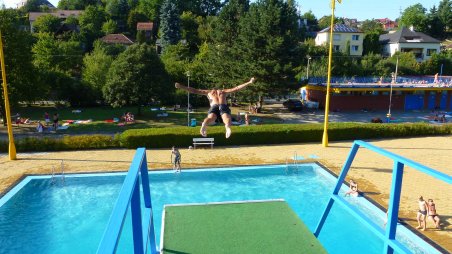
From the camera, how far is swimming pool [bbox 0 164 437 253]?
13547mm

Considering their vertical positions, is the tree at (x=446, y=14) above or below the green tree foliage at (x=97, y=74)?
above

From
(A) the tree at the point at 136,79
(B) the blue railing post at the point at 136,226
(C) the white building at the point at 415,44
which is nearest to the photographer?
(B) the blue railing post at the point at 136,226

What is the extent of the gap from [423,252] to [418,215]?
179 cm

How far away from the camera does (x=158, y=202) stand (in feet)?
56.0

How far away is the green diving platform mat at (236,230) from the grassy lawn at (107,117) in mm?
20736

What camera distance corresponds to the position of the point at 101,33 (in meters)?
79.9

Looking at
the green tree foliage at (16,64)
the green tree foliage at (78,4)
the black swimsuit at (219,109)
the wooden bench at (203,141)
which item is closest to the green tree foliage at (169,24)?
the green tree foliage at (16,64)

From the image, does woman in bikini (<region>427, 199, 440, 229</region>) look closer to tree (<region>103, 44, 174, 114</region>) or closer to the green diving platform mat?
the green diving platform mat

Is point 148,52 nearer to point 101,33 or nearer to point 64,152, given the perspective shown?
point 64,152

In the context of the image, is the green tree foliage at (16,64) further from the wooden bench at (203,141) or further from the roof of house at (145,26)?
the roof of house at (145,26)

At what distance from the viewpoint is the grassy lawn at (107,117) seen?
104 feet

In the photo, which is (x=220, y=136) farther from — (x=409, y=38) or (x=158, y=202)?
(x=409, y=38)

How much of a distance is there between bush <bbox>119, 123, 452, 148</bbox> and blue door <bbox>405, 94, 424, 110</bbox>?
1608cm

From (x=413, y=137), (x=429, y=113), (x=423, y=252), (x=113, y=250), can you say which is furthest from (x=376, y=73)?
(x=113, y=250)
